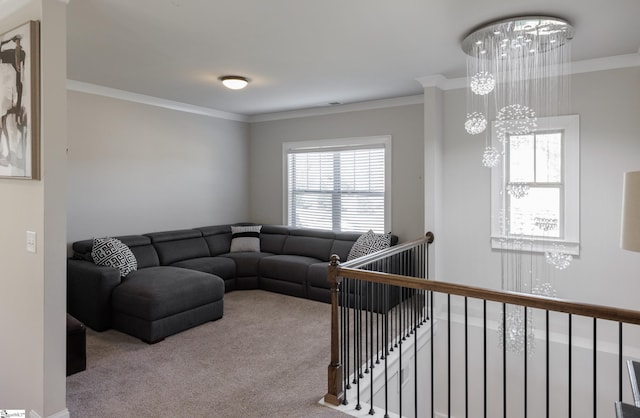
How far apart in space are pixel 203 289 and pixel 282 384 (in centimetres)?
155

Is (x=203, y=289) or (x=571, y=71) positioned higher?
(x=571, y=71)

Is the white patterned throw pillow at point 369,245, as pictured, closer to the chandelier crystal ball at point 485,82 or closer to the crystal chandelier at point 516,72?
the crystal chandelier at point 516,72

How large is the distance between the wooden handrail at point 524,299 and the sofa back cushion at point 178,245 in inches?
131

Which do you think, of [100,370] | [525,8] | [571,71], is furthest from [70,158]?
[571,71]

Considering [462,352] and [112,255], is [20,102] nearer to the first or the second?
[112,255]

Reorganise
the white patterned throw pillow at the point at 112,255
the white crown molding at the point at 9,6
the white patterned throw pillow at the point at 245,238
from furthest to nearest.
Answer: the white patterned throw pillow at the point at 245,238
the white patterned throw pillow at the point at 112,255
the white crown molding at the point at 9,6

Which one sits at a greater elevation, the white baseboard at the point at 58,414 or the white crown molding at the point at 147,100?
the white crown molding at the point at 147,100

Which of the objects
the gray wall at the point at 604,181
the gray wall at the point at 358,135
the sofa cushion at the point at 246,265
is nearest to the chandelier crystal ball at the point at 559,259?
the gray wall at the point at 604,181

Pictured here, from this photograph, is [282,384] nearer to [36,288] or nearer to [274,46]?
[36,288]

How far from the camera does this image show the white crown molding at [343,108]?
5438 mm

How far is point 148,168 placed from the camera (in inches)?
217

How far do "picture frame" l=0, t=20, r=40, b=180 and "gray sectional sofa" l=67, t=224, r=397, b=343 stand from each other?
5.57 ft

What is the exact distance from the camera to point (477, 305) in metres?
4.46

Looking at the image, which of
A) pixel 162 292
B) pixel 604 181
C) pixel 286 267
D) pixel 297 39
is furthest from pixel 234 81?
pixel 604 181
